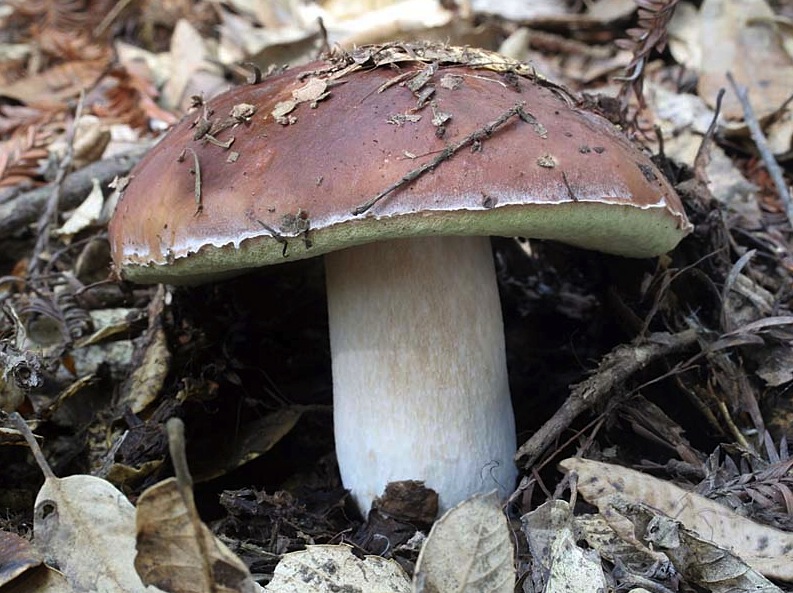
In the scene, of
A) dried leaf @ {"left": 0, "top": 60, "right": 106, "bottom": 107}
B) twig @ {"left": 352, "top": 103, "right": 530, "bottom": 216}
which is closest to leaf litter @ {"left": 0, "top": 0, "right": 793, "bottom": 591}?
twig @ {"left": 352, "top": 103, "right": 530, "bottom": 216}

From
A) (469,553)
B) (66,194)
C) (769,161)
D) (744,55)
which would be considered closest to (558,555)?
(469,553)

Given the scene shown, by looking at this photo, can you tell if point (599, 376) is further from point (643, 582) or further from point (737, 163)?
point (737, 163)

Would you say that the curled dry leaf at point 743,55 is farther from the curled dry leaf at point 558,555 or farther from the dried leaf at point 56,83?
the dried leaf at point 56,83

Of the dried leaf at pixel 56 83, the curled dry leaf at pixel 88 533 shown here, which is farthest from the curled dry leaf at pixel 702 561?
the dried leaf at pixel 56 83

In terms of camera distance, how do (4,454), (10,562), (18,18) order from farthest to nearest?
(18,18)
(4,454)
(10,562)

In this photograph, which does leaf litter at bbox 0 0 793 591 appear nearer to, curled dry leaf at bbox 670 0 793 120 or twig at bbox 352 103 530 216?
curled dry leaf at bbox 670 0 793 120

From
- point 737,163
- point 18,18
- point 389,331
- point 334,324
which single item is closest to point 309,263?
point 334,324

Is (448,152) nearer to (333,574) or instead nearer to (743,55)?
(333,574)
